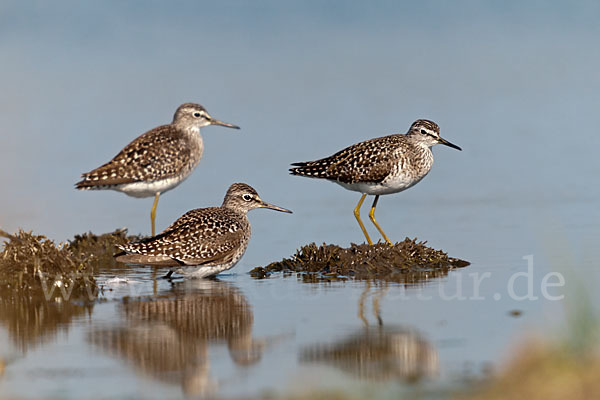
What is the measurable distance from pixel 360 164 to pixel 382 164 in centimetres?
44

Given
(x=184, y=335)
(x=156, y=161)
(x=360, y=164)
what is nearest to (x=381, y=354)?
(x=184, y=335)

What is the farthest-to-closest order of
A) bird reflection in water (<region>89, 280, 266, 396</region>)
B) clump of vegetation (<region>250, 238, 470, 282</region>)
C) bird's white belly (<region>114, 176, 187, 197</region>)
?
bird's white belly (<region>114, 176, 187, 197</region>) → clump of vegetation (<region>250, 238, 470, 282</region>) → bird reflection in water (<region>89, 280, 266, 396</region>)

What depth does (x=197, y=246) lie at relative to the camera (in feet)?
45.9

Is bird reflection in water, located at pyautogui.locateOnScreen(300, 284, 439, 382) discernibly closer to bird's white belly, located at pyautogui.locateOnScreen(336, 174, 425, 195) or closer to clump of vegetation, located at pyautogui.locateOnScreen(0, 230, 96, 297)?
clump of vegetation, located at pyautogui.locateOnScreen(0, 230, 96, 297)

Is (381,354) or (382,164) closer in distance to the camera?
(381,354)

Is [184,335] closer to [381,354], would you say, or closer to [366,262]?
[381,354]

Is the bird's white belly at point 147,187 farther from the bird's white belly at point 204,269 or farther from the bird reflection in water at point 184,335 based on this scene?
the bird reflection in water at point 184,335

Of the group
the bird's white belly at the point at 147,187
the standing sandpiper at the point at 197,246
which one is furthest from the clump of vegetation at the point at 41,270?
the bird's white belly at the point at 147,187

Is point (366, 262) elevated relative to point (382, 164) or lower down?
lower down

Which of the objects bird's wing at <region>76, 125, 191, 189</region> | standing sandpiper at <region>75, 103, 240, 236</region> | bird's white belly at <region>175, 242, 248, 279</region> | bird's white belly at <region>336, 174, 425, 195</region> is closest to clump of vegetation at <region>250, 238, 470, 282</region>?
bird's white belly at <region>175, 242, 248, 279</region>

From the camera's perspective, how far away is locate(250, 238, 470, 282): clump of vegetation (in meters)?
14.0

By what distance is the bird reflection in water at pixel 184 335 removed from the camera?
8062 millimetres

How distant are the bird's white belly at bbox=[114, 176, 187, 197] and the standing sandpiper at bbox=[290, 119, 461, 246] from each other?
2.78 meters

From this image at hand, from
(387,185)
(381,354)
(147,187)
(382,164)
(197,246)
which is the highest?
(382,164)
